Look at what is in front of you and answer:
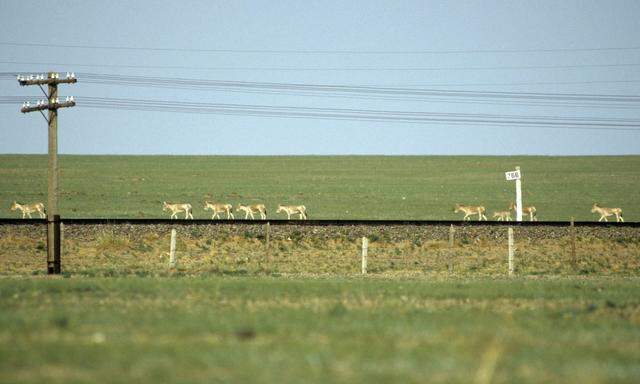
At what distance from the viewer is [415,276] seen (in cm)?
2948

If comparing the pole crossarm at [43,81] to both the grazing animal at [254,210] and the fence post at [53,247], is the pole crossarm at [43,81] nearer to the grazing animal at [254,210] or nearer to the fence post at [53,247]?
the fence post at [53,247]

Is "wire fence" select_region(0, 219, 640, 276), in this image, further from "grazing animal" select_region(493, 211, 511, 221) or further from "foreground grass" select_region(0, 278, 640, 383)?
"grazing animal" select_region(493, 211, 511, 221)

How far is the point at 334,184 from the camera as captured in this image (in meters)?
93.8

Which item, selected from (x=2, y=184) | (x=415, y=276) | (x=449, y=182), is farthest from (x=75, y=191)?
(x=415, y=276)

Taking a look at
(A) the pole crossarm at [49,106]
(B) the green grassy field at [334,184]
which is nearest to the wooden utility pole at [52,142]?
(A) the pole crossarm at [49,106]

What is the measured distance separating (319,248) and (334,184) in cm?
5159

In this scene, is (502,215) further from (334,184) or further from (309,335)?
(309,335)

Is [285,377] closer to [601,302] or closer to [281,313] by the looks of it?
[281,313]

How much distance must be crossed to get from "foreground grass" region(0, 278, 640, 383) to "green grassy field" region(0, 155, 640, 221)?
45.8 meters

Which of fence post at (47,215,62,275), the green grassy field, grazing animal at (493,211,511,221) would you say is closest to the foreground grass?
fence post at (47,215,62,275)

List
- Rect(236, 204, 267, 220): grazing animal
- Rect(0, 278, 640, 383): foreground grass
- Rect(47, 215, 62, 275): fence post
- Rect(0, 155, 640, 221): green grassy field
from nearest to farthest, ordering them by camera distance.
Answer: Rect(0, 278, 640, 383): foreground grass → Rect(47, 215, 62, 275): fence post → Rect(236, 204, 267, 220): grazing animal → Rect(0, 155, 640, 221): green grassy field

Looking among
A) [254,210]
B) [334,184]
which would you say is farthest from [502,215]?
[334,184]

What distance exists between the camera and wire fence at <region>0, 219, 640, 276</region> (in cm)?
3303

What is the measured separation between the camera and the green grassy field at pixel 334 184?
73.2 meters
